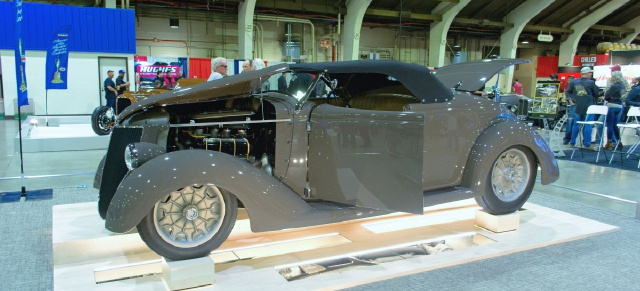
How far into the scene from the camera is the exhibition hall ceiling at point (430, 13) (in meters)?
15.9

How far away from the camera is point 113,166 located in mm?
3018

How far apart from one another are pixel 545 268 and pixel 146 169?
8.39ft

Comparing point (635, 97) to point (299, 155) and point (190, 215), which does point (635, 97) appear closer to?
point (299, 155)

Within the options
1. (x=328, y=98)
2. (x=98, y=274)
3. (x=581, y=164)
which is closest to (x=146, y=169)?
(x=98, y=274)

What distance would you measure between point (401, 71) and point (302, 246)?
1.49m

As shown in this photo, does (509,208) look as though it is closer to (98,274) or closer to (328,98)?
Result: (328,98)

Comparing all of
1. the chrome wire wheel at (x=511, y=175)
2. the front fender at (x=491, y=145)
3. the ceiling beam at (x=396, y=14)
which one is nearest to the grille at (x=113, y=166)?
the front fender at (x=491, y=145)

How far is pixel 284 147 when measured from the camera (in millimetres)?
3119

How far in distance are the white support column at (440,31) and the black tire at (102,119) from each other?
16290 mm

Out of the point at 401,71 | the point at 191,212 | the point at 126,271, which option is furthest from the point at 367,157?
the point at 126,271

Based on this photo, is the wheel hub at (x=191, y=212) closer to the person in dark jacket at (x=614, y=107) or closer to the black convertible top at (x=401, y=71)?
the black convertible top at (x=401, y=71)

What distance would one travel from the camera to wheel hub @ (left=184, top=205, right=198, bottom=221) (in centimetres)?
270

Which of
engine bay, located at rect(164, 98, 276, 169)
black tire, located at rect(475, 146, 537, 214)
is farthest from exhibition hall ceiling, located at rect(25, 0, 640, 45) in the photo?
engine bay, located at rect(164, 98, 276, 169)

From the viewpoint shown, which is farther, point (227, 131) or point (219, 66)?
→ point (219, 66)
